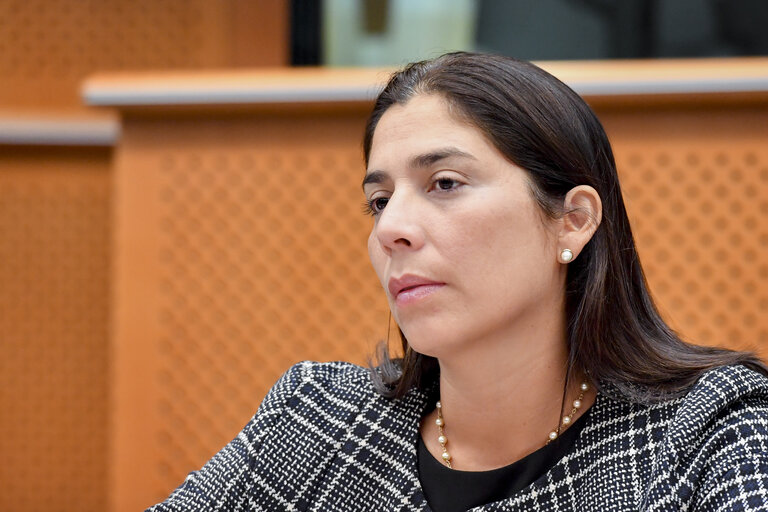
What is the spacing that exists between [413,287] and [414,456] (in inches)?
11.5

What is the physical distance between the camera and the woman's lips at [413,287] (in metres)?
1.24

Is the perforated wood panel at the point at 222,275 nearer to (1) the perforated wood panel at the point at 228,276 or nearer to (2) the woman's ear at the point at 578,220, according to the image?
(1) the perforated wood panel at the point at 228,276

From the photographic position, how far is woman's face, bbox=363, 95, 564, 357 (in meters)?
1.24

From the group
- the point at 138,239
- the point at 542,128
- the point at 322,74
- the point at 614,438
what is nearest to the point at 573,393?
the point at 614,438

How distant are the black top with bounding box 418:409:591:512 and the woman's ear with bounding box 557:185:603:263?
0.76 feet

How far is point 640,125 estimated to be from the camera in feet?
7.97

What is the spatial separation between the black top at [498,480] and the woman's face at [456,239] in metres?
0.16

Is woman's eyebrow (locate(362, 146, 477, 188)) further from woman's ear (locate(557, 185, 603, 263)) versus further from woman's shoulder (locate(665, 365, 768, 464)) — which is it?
woman's shoulder (locate(665, 365, 768, 464))

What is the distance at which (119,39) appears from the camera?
11.1 feet

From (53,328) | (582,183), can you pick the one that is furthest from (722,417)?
(53,328)

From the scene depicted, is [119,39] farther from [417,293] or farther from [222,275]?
[417,293]

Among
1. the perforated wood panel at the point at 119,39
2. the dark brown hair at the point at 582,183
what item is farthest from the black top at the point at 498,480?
the perforated wood panel at the point at 119,39

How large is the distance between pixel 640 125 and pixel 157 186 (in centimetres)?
130

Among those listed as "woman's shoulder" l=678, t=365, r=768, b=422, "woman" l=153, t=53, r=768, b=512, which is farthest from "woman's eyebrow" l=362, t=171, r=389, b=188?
"woman's shoulder" l=678, t=365, r=768, b=422
